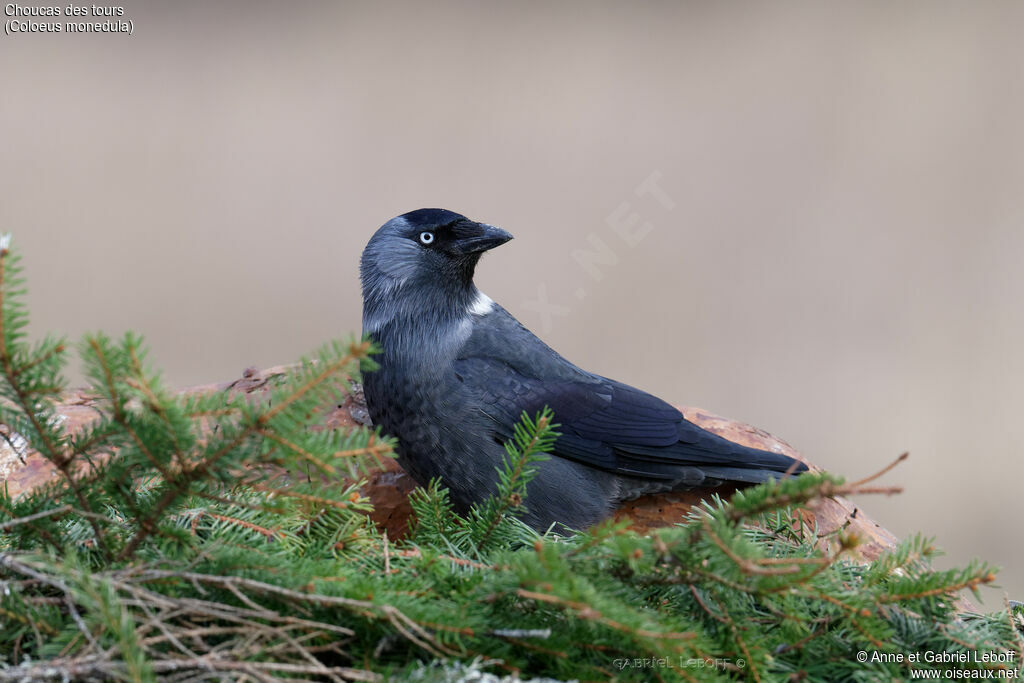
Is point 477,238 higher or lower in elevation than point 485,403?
higher

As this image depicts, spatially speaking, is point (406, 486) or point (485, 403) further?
point (406, 486)

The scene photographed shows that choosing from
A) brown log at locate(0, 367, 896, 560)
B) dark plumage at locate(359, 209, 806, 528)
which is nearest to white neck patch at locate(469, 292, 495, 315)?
dark plumage at locate(359, 209, 806, 528)

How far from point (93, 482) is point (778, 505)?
696 mm

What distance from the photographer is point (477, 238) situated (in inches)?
74.7

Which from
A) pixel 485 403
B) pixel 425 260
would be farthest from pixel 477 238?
pixel 485 403

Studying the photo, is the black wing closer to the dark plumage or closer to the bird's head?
the dark plumage

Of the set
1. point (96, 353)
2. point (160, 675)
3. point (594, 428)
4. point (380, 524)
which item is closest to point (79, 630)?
point (160, 675)

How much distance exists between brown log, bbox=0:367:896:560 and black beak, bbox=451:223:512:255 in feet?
1.42

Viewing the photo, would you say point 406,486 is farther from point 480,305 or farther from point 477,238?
point 477,238

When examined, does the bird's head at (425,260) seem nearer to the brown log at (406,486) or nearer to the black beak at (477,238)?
the black beak at (477,238)

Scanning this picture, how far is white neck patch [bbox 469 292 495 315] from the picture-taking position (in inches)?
75.9

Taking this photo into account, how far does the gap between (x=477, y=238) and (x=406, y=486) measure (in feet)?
1.87

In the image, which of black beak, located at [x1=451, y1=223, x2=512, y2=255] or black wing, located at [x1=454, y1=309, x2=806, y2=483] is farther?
black beak, located at [x1=451, y1=223, x2=512, y2=255]

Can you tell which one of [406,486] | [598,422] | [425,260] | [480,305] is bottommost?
[406,486]
